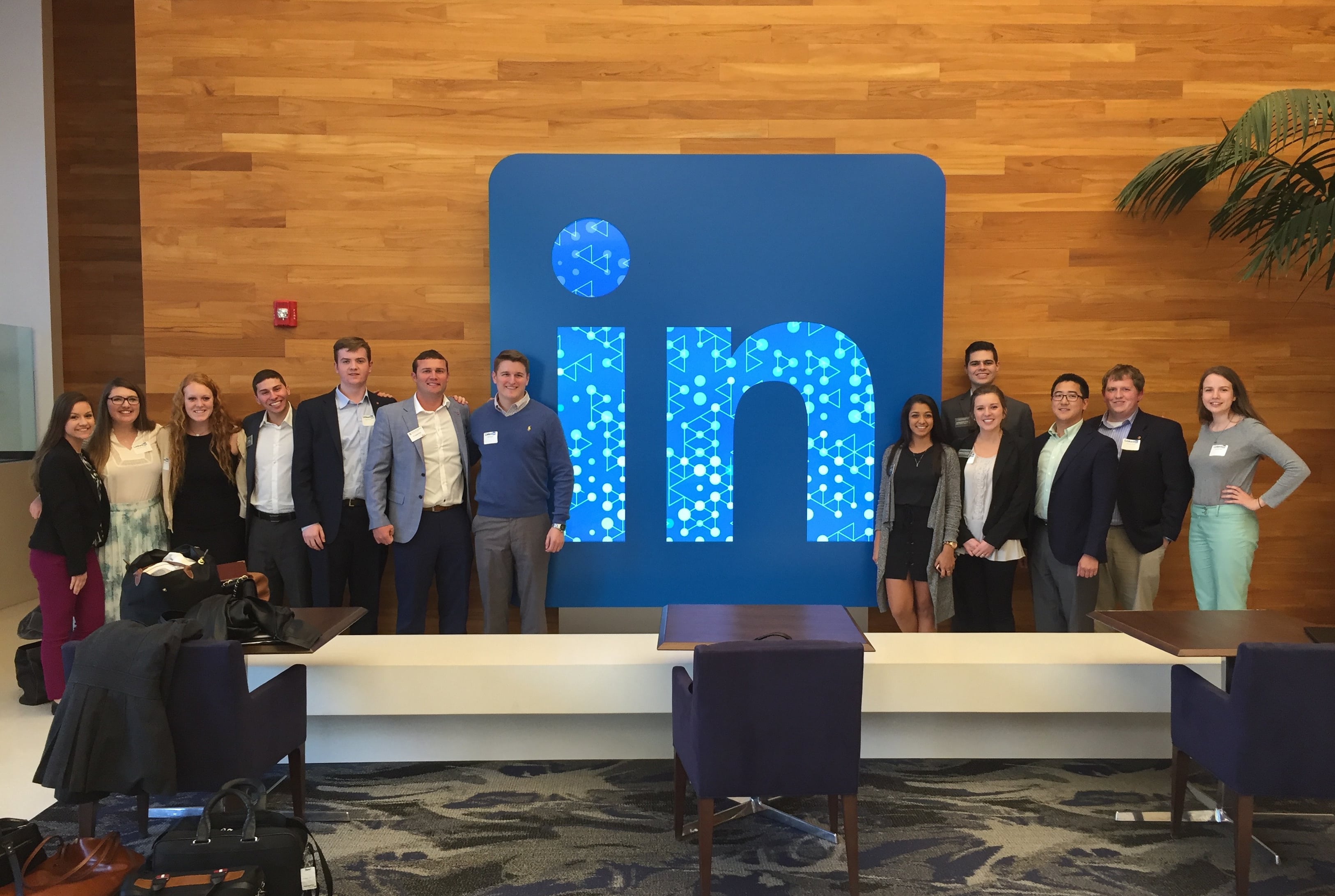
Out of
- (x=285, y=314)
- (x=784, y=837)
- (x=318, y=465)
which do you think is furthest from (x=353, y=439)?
(x=784, y=837)

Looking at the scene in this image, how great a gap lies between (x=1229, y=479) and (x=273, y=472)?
16.2 ft

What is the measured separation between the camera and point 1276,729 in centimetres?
253

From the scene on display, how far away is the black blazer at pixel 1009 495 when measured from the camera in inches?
176

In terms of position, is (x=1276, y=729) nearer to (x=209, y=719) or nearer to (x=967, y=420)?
(x=967, y=420)

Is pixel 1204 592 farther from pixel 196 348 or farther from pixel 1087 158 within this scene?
pixel 196 348

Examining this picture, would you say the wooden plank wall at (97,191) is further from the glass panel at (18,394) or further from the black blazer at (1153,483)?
the black blazer at (1153,483)

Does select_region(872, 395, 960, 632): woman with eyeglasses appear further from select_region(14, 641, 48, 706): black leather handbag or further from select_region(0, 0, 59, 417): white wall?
select_region(0, 0, 59, 417): white wall

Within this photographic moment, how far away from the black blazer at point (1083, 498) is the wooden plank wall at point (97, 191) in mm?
7088

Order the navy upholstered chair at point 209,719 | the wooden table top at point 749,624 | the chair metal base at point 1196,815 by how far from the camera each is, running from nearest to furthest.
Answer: the navy upholstered chair at point 209,719 < the wooden table top at point 749,624 < the chair metal base at point 1196,815

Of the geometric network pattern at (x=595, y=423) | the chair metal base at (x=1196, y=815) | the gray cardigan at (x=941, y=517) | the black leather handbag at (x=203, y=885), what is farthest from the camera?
the geometric network pattern at (x=595, y=423)

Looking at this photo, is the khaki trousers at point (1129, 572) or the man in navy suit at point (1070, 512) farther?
the khaki trousers at point (1129, 572)

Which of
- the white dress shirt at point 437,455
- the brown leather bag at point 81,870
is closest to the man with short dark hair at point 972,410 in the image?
the white dress shirt at point 437,455

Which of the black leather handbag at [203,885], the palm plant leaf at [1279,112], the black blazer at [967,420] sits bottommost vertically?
the black leather handbag at [203,885]

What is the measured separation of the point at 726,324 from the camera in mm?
4969
